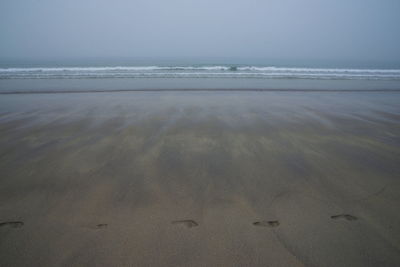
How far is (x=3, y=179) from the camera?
9.93 ft

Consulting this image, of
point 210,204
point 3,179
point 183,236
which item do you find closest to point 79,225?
point 183,236

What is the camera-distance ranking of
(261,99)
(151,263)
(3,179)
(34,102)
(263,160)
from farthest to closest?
(261,99) < (34,102) < (263,160) < (3,179) < (151,263)

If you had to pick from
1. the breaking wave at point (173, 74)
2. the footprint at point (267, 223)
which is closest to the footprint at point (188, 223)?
the footprint at point (267, 223)

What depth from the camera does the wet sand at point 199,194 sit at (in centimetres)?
187

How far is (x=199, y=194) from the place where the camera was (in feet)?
8.80

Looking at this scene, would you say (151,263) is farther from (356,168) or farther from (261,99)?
(261,99)

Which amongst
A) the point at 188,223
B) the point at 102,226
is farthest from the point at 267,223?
the point at 102,226

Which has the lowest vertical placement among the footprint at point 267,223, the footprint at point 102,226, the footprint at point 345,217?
the footprint at point 267,223

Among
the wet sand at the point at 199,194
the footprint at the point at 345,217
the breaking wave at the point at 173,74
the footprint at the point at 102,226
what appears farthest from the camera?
the breaking wave at the point at 173,74

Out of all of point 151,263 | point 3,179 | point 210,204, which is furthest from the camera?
point 3,179

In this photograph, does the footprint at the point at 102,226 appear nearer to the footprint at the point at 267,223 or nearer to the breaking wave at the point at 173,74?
the footprint at the point at 267,223

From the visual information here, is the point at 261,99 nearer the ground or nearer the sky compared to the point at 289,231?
nearer the sky

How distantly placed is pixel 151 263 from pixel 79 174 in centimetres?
208

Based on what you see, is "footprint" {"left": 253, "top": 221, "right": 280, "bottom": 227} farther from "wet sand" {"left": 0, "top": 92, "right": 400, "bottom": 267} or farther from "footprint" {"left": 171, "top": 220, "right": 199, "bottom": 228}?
"footprint" {"left": 171, "top": 220, "right": 199, "bottom": 228}
